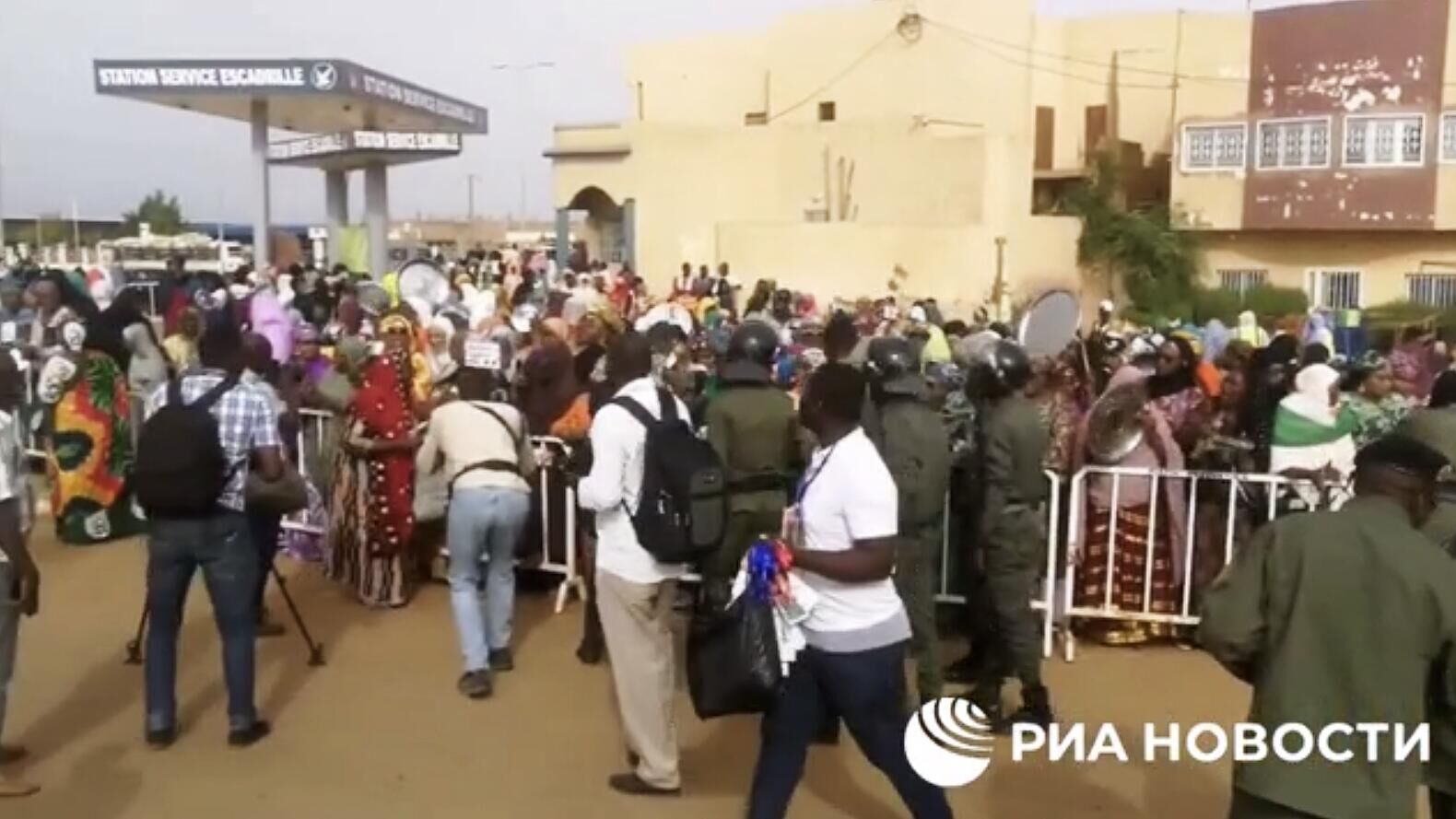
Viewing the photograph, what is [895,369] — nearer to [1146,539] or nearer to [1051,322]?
[1146,539]

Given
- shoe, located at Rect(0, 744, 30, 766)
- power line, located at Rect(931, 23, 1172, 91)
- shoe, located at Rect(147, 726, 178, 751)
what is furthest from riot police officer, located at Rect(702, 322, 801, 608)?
power line, located at Rect(931, 23, 1172, 91)

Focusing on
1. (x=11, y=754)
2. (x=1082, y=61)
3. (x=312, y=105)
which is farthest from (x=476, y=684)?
(x=1082, y=61)

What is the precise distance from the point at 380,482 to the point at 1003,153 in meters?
21.8

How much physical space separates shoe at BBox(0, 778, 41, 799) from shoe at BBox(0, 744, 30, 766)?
263mm

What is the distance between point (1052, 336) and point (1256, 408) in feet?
3.81

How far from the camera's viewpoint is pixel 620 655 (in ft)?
16.6

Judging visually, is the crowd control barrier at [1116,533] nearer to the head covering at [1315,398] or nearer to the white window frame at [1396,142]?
the head covering at [1315,398]

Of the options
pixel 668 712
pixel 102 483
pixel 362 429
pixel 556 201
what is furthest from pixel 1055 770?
pixel 556 201

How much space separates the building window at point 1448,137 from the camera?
27.1 metres

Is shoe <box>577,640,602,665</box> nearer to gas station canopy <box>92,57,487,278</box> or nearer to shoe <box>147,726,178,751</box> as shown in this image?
shoe <box>147,726,178,751</box>

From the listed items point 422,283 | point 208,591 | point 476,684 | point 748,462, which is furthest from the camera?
point 422,283

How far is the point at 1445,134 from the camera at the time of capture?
89.1 ft

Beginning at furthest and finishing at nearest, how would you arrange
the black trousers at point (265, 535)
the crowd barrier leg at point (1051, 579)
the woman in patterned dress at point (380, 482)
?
the woman in patterned dress at point (380, 482), the crowd barrier leg at point (1051, 579), the black trousers at point (265, 535)

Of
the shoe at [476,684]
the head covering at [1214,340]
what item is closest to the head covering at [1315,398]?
the shoe at [476,684]
